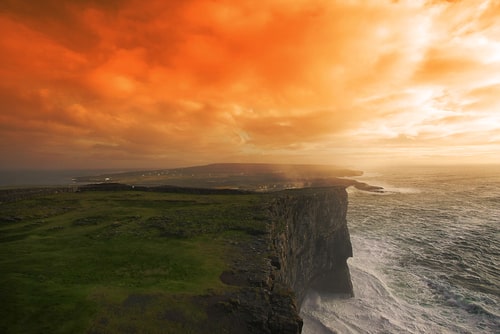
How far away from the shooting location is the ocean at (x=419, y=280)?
1171 inches

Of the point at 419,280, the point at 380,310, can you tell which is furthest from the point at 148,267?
the point at 419,280

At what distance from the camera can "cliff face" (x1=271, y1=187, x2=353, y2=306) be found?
3088 cm

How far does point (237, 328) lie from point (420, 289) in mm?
36061

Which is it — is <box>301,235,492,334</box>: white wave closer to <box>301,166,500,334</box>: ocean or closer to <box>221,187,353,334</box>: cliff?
<box>301,166,500,334</box>: ocean

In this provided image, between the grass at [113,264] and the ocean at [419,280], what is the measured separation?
717 inches

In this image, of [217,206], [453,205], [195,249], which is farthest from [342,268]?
[453,205]

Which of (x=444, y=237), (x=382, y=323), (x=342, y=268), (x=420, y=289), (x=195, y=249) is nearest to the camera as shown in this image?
(x=195, y=249)

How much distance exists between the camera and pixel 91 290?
1259cm

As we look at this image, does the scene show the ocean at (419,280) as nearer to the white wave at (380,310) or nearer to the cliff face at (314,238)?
the white wave at (380,310)

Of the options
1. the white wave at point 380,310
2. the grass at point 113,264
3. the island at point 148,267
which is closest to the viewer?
the grass at point 113,264

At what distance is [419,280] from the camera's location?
1533 inches

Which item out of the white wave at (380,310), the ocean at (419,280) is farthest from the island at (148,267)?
the ocean at (419,280)

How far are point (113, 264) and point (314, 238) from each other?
30455mm

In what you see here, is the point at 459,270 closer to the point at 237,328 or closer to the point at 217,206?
the point at 217,206
